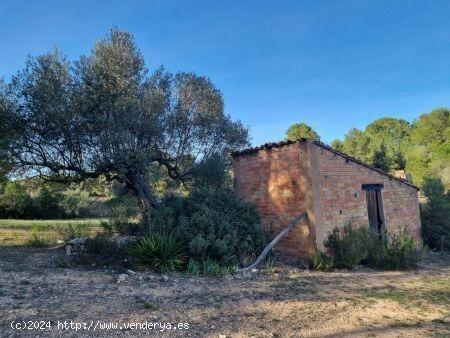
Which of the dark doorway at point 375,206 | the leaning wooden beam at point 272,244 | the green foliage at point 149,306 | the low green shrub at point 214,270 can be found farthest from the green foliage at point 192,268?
the dark doorway at point 375,206

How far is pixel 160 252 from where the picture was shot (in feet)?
27.7

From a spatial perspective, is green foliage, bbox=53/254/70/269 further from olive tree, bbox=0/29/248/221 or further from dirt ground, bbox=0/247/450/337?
olive tree, bbox=0/29/248/221

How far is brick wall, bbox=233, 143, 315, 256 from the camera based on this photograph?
10344 mm

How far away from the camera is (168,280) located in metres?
7.35

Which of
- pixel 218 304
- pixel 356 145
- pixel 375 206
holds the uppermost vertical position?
pixel 356 145

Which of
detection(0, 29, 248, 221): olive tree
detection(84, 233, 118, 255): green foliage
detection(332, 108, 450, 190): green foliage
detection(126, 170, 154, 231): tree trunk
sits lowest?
detection(84, 233, 118, 255): green foliage

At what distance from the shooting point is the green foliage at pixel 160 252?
8320 mm

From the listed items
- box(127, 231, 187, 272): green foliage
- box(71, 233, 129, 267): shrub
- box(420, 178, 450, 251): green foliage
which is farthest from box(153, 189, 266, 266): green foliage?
box(420, 178, 450, 251): green foliage

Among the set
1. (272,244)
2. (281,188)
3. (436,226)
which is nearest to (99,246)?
(272,244)

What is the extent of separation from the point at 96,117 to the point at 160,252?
5408 mm

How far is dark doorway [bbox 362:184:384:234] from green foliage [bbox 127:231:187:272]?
6512 millimetres

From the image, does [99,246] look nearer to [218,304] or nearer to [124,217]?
[124,217]

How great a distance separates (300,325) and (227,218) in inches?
184

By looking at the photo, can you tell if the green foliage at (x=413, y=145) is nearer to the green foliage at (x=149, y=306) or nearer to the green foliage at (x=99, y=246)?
the green foliage at (x=99, y=246)
